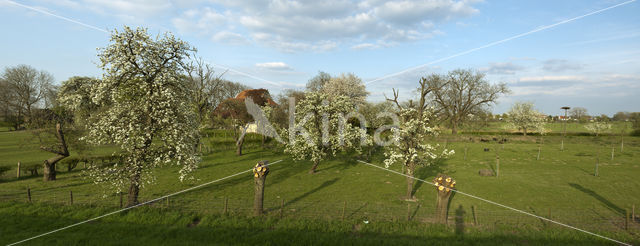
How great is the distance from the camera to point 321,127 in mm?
26797

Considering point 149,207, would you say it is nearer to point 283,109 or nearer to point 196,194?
point 196,194

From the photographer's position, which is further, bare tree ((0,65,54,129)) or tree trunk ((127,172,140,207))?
bare tree ((0,65,54,129))

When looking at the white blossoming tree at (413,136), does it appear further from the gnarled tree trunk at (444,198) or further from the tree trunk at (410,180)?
the gnarled tree trunk at (444,198)

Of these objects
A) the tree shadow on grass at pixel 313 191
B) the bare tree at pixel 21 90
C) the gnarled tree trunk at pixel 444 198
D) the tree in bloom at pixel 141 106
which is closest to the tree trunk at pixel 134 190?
the tree in bloom at pixel 141 106

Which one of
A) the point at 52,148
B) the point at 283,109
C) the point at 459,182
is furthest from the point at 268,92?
the point at 459,182

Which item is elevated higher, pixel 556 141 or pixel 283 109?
pixel 283 109

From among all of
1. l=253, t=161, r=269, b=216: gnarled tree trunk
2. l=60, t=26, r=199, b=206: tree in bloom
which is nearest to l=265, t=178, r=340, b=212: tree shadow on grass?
l=253, t=161, r=269, b=216: gnarled tree trunk

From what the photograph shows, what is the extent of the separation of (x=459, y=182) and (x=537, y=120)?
54170mm

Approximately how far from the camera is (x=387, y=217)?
14922 mm

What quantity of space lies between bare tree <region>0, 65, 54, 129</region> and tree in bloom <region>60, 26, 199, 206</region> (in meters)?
74.5

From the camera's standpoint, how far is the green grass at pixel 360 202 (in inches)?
502

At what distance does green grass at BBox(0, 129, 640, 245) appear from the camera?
502 inches

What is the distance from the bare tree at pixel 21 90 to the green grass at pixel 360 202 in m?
49.5

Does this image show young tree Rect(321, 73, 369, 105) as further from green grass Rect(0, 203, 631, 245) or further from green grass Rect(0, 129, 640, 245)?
green grass Rect(0, 203, 631, 245)
